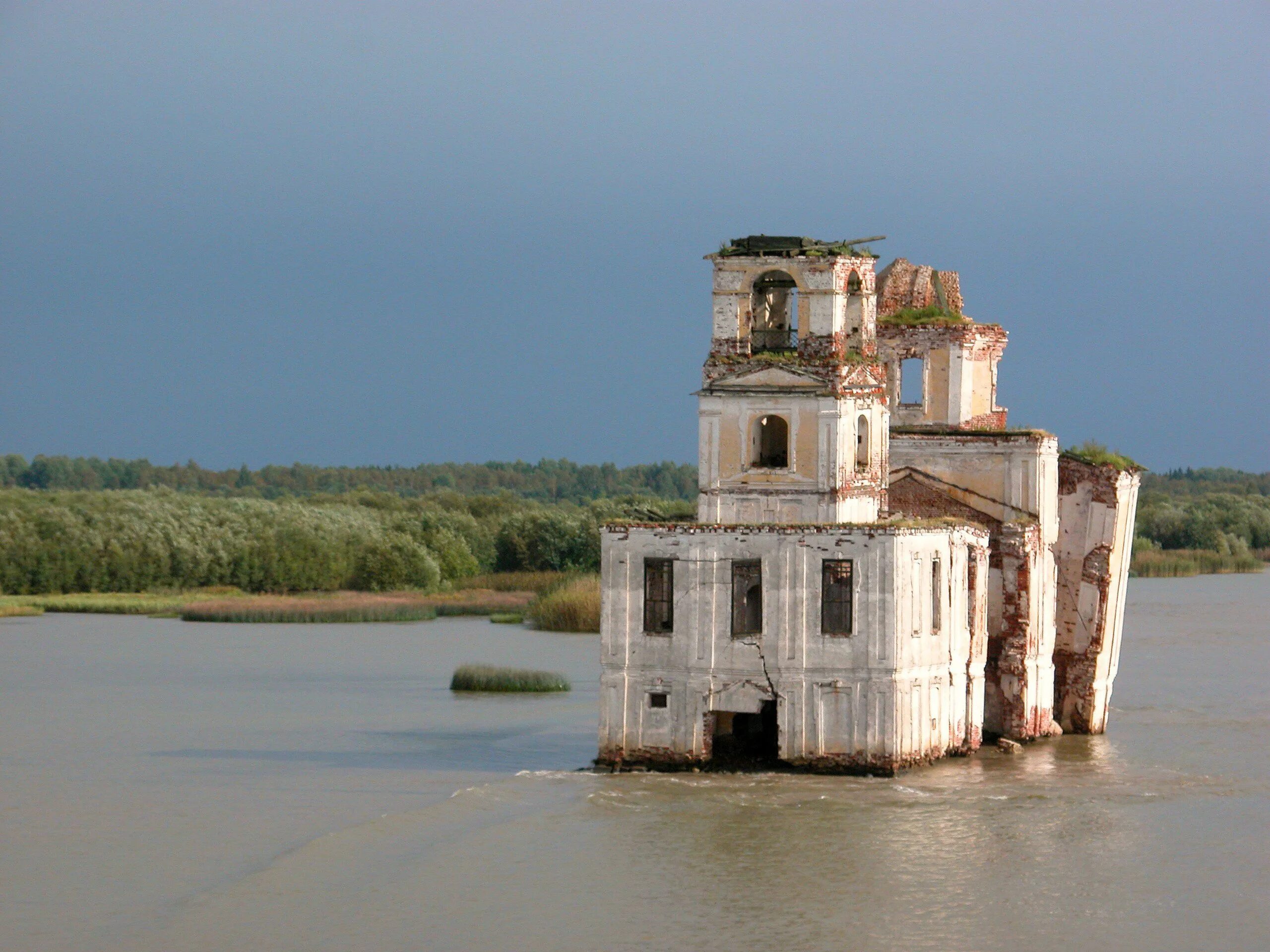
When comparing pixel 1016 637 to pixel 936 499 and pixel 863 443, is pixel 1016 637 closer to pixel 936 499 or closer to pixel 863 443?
pixel 936 499

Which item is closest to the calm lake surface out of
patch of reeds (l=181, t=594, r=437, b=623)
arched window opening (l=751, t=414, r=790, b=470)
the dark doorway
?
the dark doorway

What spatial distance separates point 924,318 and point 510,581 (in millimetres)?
39857

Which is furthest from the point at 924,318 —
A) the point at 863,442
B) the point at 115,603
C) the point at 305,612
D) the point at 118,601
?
the point at 118,601

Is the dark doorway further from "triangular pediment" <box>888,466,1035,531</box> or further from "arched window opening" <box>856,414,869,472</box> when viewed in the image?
"triangular pediment" <box>888,466,1035,531</box>

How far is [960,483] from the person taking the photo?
37.7 metres

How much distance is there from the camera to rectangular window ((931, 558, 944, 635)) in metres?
32.5

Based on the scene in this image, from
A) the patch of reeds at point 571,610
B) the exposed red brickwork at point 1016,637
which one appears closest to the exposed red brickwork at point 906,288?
the exposed red brickwork at point 1016,637

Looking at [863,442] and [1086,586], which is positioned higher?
[863,442]

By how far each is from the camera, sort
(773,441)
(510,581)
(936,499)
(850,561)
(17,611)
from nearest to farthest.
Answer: (850,561)
(773,441)
(936,499)
(17,611)
(510,581)

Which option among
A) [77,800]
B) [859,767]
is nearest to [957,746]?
[859,767]

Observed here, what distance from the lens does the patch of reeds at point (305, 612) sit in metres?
66.5

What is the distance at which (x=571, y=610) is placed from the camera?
205ft

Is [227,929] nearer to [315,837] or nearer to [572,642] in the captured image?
[315,837]

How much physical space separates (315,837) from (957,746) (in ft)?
34.7
